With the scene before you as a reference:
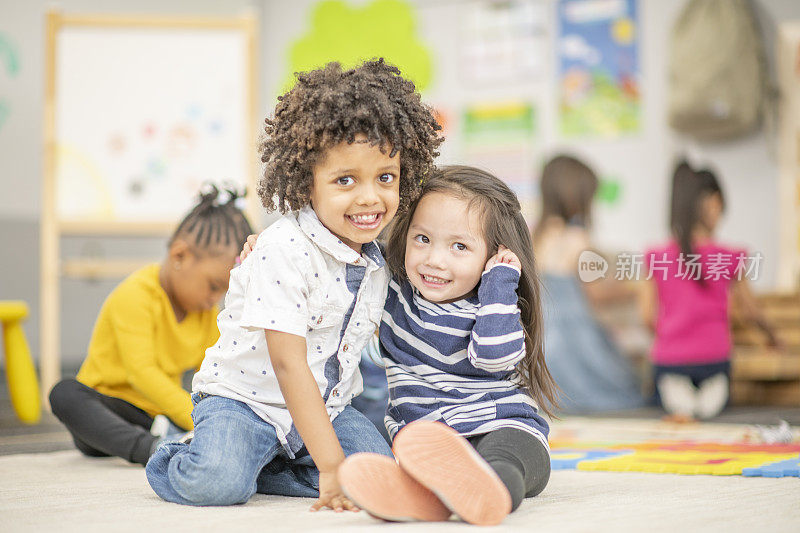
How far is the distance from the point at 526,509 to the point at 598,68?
3045 mm

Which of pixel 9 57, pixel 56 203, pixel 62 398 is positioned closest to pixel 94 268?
pixel 56 203

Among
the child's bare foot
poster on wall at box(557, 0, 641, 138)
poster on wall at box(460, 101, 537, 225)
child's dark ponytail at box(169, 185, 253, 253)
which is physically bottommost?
the child's bare foot

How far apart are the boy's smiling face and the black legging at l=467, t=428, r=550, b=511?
317 mm

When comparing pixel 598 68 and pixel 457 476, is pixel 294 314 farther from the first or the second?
pixel 598 68

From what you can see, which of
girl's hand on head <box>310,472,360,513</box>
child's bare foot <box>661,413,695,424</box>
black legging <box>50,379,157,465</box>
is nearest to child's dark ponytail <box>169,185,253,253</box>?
black legging <box>50,379,157,465</box>

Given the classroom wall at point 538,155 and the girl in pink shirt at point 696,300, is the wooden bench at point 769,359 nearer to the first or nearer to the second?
the girl in pink shirt at point 696,300

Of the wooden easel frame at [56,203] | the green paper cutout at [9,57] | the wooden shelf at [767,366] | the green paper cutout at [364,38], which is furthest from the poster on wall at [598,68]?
the green paper cutout at [9,57]

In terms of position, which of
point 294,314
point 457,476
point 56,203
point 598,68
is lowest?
point 457,476

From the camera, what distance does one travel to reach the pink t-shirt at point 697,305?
277 centimetres

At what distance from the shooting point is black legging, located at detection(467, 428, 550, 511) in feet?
3.43

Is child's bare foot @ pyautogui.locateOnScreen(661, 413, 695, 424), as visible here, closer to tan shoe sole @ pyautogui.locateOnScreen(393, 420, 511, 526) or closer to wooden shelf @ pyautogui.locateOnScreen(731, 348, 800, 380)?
wooden shelf @ pyautogui.locateOnScreen(731, 348, 800, 380)

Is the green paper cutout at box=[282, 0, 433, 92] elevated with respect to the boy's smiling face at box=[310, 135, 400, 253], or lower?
elevated

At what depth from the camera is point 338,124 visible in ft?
3.76

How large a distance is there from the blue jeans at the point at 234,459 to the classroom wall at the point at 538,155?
2615mm
